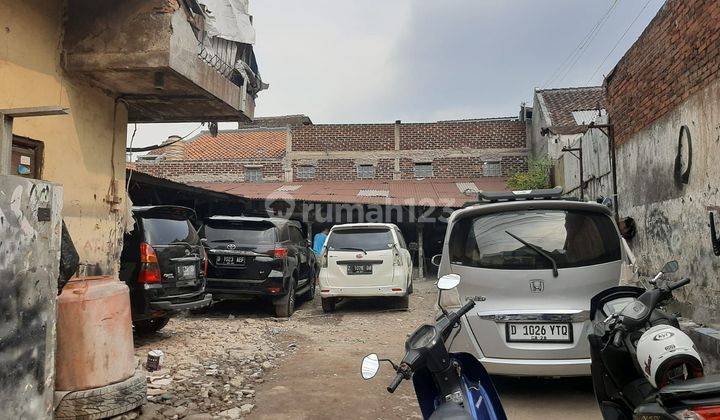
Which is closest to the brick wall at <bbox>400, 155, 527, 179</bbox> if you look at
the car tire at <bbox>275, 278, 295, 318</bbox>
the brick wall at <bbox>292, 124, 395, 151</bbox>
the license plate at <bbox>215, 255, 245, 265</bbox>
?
the brick wall at <bbox>292, 124, 395, 151</bbox>

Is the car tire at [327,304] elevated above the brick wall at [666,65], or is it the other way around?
the brick wall at [666,65]

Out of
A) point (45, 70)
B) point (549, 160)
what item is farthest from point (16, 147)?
point (549, 160)

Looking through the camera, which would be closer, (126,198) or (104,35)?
(104,35)

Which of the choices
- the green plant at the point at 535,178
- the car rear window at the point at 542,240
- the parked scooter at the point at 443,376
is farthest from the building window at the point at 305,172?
the parked scooter at the point at 443,376

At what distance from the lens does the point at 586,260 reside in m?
4.31

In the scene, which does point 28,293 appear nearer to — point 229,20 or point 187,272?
point 187,272

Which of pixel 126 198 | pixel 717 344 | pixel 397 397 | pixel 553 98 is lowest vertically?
pixel 397 397

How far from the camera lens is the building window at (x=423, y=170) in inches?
907

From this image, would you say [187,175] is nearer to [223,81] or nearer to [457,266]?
[223,81]

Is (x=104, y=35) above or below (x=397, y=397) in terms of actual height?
above

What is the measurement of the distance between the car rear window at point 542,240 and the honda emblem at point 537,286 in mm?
133

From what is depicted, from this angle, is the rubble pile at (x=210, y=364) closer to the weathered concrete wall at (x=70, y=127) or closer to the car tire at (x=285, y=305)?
the car tire at (x=285, y=305)

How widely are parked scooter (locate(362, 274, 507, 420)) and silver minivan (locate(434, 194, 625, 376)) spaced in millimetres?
1808

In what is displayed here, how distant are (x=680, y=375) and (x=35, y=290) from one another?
3478mm
